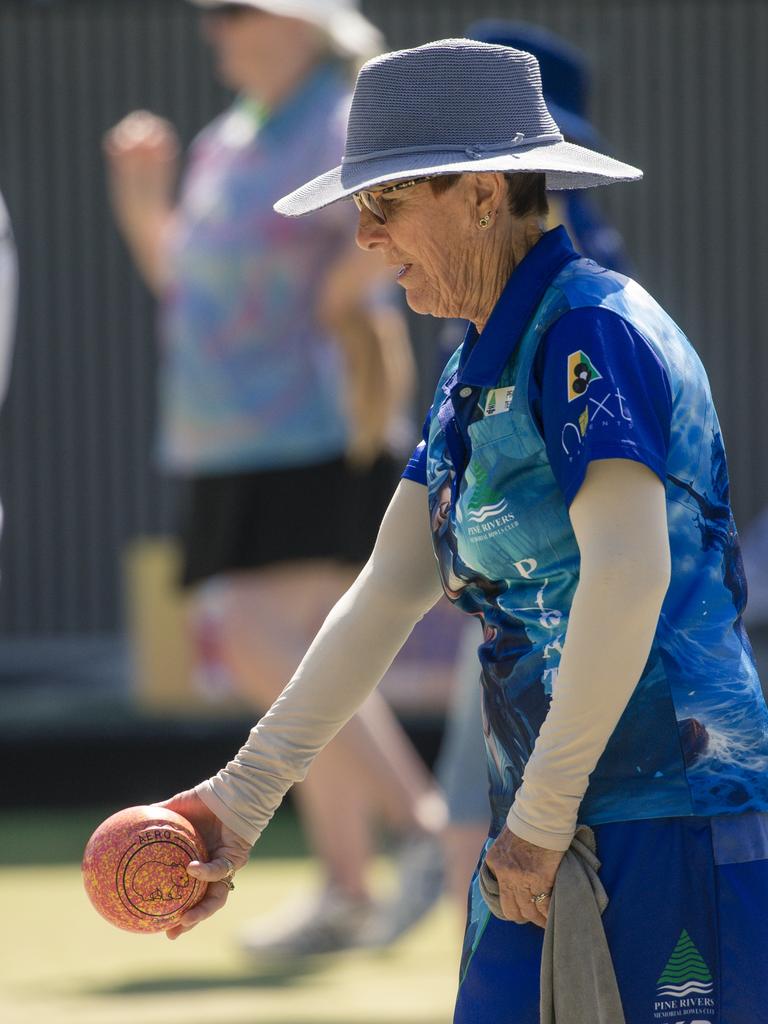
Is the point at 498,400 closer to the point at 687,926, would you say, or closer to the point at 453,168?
the point at 453,168

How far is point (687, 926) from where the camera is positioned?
7.39ft

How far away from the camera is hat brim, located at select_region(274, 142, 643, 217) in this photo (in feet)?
7.50

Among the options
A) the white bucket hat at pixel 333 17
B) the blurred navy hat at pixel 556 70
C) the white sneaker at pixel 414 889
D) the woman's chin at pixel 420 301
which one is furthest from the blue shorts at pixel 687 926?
the white bucket hat at pixel 333 17

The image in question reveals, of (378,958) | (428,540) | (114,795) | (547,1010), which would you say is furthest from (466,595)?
(114,795)

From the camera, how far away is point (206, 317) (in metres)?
5.14

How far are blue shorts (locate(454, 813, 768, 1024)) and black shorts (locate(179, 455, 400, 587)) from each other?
2882 millimetres

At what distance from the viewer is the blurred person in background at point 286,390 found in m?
5.04

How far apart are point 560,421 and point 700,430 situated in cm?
19

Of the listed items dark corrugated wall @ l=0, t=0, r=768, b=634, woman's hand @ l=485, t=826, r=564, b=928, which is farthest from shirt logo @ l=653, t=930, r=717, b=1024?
dark corrugated wall @ l=0, t=0, r=768, b=634

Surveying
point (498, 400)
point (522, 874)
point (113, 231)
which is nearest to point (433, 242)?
point (498, 400)

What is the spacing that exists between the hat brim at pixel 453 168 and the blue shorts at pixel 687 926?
747 millimetres

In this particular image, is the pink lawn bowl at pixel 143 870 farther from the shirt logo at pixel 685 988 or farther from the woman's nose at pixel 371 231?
the woman's nose at pixel 371 231

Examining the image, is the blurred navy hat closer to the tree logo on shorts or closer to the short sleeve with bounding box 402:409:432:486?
the short sleeve with bounding box 402:409:432:486

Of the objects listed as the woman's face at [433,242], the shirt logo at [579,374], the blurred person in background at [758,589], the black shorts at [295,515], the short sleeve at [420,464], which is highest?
the woman's face at [433,242]
